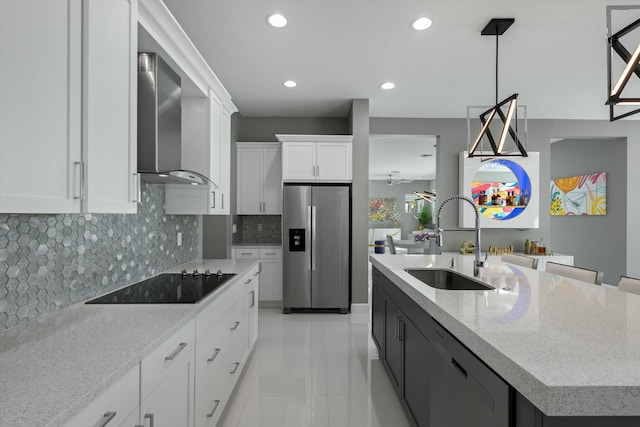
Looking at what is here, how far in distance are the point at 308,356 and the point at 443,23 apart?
3.09 meters

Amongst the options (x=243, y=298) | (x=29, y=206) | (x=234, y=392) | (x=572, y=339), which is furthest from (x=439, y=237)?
(x=29, y=206)

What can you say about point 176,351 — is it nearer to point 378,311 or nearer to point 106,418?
point 106,418

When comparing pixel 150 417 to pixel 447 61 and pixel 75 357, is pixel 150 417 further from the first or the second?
pixel 447 61

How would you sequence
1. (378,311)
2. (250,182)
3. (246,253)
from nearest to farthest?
1. (378,311)
2. (246,253)
3. (250,182)

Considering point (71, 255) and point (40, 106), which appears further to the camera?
point (71, 255)

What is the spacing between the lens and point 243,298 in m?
2.68

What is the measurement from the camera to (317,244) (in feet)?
14.7

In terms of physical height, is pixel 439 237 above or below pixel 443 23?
below

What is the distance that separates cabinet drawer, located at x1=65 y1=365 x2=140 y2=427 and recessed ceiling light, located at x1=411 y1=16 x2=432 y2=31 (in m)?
2.86

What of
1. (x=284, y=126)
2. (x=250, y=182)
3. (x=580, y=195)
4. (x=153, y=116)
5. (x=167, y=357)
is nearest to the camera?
(x=167, y=357)

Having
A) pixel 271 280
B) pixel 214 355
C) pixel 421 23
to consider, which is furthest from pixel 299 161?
pixel 214 355

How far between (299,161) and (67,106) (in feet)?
11.5

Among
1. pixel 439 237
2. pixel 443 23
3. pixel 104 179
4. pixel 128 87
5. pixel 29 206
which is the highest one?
pixel 443 23

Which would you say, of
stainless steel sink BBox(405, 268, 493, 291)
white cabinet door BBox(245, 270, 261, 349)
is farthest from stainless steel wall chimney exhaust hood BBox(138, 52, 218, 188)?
stainless steel sink BBox(405, 268, 493, 291)
